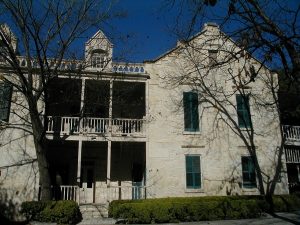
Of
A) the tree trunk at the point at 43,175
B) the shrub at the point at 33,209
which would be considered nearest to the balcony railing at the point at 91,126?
the tree trunk at the point at 43,175

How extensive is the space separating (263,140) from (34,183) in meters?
14.2

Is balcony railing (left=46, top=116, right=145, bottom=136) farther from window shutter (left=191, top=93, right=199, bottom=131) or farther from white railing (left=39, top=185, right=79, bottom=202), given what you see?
window shutter (left=191, top=93, right=199, bottom=131)

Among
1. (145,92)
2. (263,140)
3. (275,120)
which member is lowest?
(263,140)

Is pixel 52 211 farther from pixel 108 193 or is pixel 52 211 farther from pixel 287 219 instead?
pixel 287 219

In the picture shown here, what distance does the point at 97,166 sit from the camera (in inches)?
854

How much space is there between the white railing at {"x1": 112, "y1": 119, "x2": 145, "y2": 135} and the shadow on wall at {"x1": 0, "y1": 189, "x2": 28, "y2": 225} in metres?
6.56

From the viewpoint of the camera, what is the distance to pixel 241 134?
21625mm

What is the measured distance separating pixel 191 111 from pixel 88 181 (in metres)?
7.88

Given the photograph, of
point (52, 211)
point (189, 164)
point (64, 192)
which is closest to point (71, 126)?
point (64, 192)

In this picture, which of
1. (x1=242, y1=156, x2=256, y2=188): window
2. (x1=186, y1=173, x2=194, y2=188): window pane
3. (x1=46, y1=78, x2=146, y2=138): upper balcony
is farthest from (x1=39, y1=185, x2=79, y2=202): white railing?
(x1=242, y1=156, x2=256, y2=188): window

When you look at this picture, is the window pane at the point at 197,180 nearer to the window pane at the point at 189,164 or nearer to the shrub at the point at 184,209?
the window pane at the point at 189,164

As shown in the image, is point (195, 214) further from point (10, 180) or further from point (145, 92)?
point (10, 180)

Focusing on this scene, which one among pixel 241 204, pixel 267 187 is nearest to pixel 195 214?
pixel 241 204

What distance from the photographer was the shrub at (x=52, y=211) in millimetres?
15211
